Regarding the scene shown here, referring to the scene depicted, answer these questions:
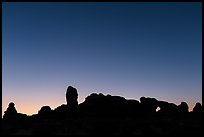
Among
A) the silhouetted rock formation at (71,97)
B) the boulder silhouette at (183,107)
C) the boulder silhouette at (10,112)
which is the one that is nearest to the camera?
the boulder silhouette at (10,112)

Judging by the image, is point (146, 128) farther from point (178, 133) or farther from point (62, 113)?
point (62, 113)

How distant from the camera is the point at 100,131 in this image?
1207 inches

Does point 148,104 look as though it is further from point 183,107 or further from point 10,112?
point 10,112

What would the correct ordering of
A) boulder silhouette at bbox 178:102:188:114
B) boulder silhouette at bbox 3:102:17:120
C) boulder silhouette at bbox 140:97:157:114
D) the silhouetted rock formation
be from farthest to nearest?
boulder silhouette at bbox 178:102:188:114
boulder silhouette at bbox 140:97:157:114
the silhouetted rock formation
boulder silhouette at bbox 3:102:17:120

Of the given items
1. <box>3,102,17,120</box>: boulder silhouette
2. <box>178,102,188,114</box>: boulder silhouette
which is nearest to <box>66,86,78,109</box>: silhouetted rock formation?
<box>3,102,17,120</box>: boulder silhouette

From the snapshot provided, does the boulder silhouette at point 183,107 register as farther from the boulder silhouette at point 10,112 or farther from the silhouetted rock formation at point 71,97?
the boulder silhouette at point 10,112

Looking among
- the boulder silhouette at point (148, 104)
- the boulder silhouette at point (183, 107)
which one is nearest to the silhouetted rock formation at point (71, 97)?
the boulder silhouette at point (148, 104)

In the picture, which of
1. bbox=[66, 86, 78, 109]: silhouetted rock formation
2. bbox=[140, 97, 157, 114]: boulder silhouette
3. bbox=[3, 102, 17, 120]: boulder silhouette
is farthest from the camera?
bbox=[140, 97, 157, 114]: boulder silhouette

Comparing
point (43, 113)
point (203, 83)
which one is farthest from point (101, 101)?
point (203, 83)

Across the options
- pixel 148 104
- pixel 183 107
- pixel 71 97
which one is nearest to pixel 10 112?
pixel 71 97

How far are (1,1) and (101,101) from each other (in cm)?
5626

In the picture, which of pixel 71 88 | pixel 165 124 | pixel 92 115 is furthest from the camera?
pixel 71 88

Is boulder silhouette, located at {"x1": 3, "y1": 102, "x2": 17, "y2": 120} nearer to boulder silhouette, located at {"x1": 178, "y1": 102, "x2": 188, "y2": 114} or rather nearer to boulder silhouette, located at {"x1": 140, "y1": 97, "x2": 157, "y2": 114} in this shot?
boulder silhouette, located at {"x1": 140, "y1": 97, "x2": 157, "y2": 114}

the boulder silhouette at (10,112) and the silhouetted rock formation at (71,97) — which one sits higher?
A: the silhouetted rock formation at (71,97)
